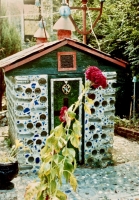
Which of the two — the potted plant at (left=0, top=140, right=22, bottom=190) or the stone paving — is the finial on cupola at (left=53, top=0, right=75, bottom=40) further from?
the stone paving

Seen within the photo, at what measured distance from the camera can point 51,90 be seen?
7488mm

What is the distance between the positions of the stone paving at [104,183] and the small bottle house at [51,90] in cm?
57

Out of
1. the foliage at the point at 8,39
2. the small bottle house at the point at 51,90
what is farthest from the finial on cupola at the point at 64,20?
the foliage at the point at 8,39

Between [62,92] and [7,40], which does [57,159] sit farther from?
[7,40]

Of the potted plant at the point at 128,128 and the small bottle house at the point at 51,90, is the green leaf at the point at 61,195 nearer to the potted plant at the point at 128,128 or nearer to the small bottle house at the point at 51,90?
the small bottle house at the point at 51,90

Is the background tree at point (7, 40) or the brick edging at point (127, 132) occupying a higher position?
the background tree at point (7, 40)

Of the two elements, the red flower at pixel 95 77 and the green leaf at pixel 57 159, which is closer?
the green leaf at pixel 57 159

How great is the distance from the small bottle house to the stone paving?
0.57m

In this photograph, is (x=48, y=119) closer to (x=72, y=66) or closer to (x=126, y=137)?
(x=72, y=66)

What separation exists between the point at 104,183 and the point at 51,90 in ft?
8.21

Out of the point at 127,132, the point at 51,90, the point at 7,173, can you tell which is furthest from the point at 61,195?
the point at 127,132

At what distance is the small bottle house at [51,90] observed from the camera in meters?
7.25

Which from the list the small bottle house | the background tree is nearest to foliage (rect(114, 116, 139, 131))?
the small bottle house

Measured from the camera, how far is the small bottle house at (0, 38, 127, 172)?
23.8ft
